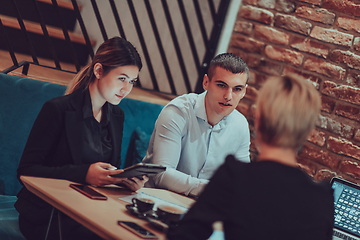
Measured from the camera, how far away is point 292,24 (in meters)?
2.65

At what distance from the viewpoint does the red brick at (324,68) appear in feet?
8.12

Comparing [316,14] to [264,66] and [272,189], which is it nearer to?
[264,66]

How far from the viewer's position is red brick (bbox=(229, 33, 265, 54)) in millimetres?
2771

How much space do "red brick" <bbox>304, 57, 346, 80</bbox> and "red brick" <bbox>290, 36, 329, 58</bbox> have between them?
49mm

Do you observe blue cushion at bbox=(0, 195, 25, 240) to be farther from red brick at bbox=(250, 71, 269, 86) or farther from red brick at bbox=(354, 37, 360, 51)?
red brick at bbox=(354, 37, 360, 51)

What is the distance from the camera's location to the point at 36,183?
1.28m

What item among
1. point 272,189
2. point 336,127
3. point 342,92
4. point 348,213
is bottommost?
point 348,213

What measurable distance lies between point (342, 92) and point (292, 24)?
0.61 metres

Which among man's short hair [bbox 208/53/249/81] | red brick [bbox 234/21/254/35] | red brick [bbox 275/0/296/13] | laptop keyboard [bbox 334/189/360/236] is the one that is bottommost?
laptop keyboard [bbox 334/189/360/236]

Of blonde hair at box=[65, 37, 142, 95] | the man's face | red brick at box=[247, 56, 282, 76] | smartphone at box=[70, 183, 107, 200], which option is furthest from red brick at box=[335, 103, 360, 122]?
smartphone at box=[70, 183, 107, 200]

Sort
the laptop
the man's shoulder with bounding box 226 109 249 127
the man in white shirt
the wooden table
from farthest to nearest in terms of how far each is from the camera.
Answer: the man's shoulder with bounding box 226 109 249 127
the man in white shirt
the laptop
the wooden table

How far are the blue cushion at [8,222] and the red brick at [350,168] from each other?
6.40 ft

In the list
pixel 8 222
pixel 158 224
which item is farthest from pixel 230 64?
pixel 8 222

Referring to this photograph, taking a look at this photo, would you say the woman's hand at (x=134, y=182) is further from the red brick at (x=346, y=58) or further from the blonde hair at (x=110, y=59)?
the red brick at (x=346, y=58)
